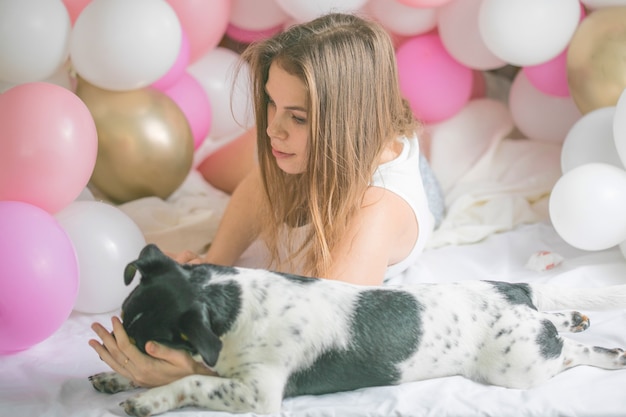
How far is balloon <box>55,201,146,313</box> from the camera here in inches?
89.4

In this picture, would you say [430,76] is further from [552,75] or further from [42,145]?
[42,145]

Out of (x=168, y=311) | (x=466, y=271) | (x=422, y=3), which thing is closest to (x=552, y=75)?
(x=422, y=3)

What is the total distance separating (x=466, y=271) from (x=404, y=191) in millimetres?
363

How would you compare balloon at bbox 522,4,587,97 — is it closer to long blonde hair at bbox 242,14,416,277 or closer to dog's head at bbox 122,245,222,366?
long blonde hair at bbox 242,14,416,277

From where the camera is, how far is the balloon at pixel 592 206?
7.81 feet

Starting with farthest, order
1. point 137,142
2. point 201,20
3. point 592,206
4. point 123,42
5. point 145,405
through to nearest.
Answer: point 201,20
point 137,142
point 123,42
point 592,206
point 145,405

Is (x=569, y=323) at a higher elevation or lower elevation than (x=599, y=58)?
lower

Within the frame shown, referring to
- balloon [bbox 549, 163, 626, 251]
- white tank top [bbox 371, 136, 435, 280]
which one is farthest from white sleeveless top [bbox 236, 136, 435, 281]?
balloon [bbox 549, 163, 626, 251]

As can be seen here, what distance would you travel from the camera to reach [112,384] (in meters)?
1.92

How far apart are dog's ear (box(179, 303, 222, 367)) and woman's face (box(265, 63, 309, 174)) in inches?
24.8

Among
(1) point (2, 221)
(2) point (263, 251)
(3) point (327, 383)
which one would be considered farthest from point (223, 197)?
(3) point (327, 383)

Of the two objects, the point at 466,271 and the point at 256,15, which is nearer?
the point at 466,271

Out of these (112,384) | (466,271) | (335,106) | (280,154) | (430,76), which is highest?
(335,106)

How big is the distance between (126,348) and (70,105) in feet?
2.42
